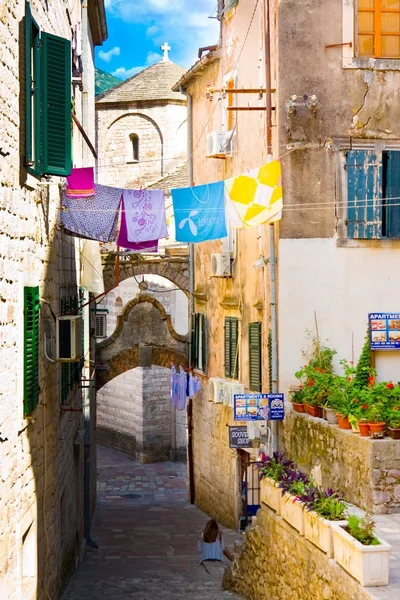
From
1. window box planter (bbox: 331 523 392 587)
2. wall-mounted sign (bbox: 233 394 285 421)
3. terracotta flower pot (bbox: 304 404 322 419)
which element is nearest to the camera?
window box planter (bbox: 331 523 392 587)

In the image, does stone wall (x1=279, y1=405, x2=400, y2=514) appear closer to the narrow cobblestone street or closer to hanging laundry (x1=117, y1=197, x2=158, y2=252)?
the narrow cobblestone street

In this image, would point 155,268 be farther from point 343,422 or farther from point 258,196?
point 343,422

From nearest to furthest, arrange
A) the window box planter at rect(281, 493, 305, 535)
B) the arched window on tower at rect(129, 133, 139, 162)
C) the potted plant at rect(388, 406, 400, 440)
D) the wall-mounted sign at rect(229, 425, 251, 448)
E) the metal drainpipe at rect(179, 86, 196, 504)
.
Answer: the window box planter at rect(281, 493, 305, 535) < the potted plant at rect(388, 406, 400, 440) < the wall-mounted sign at rect(229, 425, 251, 448) < the metal drainpipe at rect(179, 86, 196, 504) < the arched window on tower at rect(129, 133, 139, 162)

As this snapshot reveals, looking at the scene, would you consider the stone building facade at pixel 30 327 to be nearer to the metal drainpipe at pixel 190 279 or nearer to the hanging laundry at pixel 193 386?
the hanging laundry at pixel 193 386

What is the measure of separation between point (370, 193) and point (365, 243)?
2.75 feet

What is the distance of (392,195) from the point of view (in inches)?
624

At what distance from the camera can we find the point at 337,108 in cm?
1602

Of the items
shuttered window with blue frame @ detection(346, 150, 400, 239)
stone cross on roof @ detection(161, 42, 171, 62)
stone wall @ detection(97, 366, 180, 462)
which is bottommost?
stone wall @ detection(97, 366, 180, 462)

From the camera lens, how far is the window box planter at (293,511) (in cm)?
1138

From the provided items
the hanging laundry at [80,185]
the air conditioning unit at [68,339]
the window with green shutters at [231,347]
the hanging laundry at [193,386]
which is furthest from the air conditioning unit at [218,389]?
the air conditioning unit at [68,339]

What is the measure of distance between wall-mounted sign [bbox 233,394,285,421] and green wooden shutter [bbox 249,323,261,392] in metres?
2.55

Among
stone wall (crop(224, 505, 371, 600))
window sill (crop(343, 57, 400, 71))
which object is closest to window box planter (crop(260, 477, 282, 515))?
stone wall (crop(224, 505, 371, 600))

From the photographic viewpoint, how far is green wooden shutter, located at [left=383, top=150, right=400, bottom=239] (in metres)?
15.9

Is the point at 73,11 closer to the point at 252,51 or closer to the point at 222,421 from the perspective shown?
the point at 252,51
